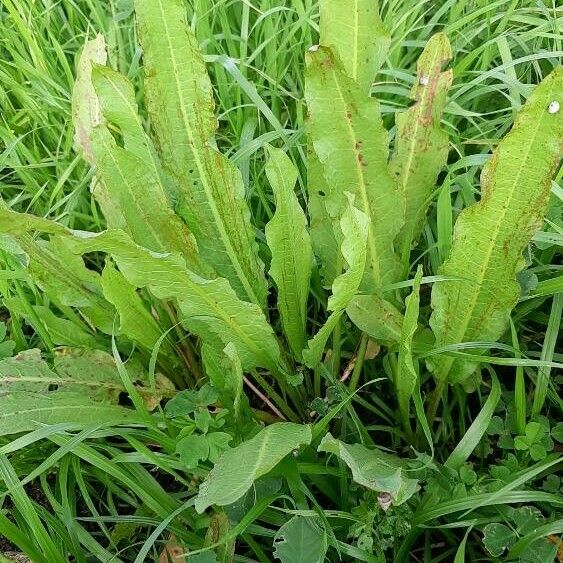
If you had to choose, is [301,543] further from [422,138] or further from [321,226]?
[422,138]

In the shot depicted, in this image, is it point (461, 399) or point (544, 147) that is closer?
point (544, 147)

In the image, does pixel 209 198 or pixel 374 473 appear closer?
pixel 374 473

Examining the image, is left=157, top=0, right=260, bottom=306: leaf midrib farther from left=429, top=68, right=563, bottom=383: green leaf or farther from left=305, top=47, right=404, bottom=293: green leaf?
left=429, top=68, right=563, bottom=383: green leaf

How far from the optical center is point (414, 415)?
4.03 feet

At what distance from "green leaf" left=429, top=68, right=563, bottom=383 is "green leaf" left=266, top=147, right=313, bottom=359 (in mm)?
208

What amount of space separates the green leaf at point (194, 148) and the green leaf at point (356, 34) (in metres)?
0.20

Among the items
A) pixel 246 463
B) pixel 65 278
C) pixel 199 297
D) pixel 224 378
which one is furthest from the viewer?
pixel 65 278

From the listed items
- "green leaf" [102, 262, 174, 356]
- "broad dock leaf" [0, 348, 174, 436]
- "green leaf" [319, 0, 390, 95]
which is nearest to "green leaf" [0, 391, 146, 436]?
"broad dock leaf" [0, 348, 174, 436]

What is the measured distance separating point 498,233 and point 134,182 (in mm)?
561

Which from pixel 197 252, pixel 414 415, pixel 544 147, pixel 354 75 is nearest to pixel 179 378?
pixel 197 252

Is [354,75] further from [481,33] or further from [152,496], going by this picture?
[152,496]

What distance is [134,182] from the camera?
1147 mm

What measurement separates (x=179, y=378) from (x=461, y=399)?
496 millimetres

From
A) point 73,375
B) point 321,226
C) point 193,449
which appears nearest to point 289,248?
point 321,226
